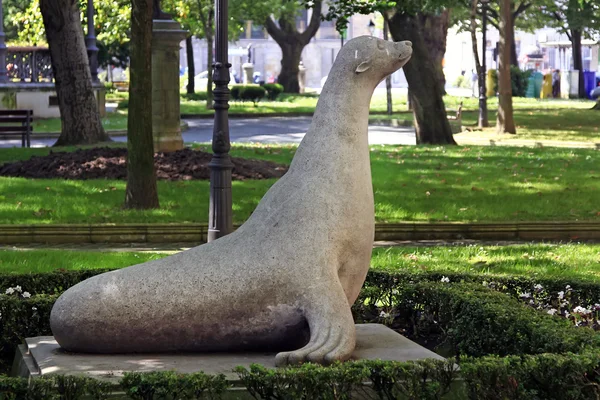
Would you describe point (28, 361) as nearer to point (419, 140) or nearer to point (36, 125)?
point (419, 140)

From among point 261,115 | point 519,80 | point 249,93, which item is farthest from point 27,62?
point 519,80

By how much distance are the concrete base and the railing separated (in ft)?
107

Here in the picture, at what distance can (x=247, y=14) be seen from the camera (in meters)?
52.7

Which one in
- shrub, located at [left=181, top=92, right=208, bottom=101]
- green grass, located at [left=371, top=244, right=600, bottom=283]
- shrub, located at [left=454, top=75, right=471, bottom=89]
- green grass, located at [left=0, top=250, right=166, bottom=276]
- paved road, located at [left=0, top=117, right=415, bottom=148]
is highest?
shrub, located at [left=454, top=75, right=471, bottom=89]

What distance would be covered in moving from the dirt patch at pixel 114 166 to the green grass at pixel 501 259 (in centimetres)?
590

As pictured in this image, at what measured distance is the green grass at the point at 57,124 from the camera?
33.0 metres

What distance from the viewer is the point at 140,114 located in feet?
46.9

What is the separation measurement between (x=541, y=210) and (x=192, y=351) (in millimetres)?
9318

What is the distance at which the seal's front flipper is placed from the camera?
630cm

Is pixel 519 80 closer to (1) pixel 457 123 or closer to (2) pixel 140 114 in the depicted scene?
(1) pixel 457 123

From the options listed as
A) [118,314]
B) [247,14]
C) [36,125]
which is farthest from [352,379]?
[247,14]

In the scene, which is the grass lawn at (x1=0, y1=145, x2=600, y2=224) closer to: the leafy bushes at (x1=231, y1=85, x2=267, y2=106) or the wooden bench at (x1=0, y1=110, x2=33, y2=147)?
the wooden bench at (x1=0, y1=110, x2=33, y2=147)

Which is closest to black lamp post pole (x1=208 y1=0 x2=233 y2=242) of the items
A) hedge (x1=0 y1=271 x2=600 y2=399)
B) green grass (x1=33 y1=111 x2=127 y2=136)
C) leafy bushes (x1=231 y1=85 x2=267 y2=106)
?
hedge (x1=0 y1=271 x2=600 y2=399)

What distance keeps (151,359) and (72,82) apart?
1884 centimetres
